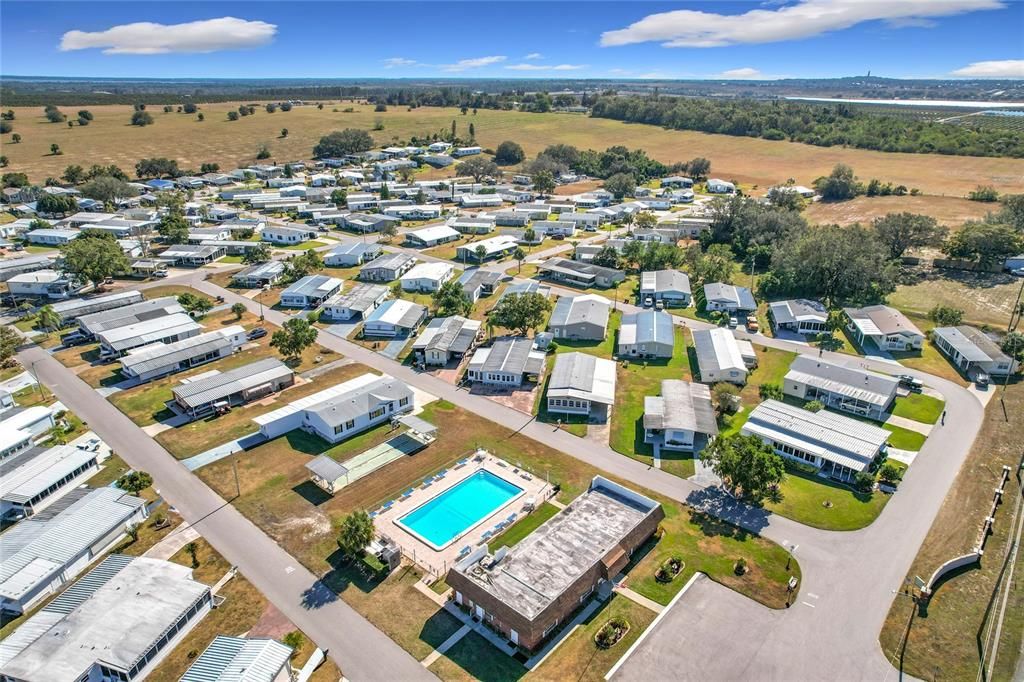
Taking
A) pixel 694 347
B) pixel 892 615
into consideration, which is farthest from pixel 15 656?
pixel 694 347

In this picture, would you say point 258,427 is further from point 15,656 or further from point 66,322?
point 66,322

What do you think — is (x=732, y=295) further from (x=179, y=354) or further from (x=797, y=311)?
(x=179, y=354)

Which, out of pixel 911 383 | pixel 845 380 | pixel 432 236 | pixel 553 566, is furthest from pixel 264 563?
pixel 432 236

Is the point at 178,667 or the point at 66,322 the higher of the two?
the point at 66,322

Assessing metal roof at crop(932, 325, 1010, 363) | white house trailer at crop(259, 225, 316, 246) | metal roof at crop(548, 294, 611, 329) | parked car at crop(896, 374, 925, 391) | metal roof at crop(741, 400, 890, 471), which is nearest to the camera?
metal roof at crop(741, 400, 890, 471)

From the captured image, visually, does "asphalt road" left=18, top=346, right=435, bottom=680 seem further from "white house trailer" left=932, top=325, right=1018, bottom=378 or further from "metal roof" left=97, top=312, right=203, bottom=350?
"white house trailer" left=932, top=325, right=1018, bottom=378

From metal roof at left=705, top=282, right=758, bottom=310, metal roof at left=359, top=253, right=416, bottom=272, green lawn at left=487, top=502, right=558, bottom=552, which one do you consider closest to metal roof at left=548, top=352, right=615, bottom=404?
green lawn at left=487, top=502, right=558, bottom=552
